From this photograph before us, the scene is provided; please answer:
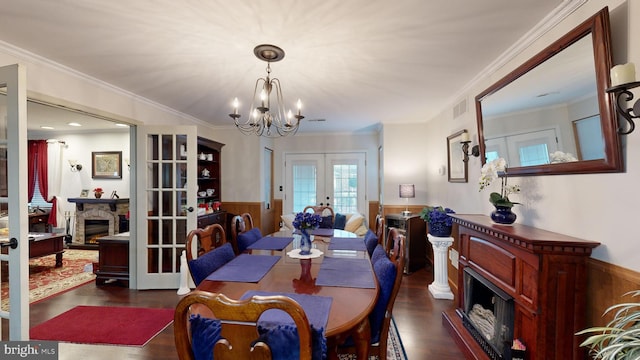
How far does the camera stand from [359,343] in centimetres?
125

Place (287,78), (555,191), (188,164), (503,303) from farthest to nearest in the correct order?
1. (188,164)
2. (287,78)
3. (503,303)
4. (555,191)

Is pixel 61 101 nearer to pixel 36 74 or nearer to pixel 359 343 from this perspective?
pixel 36 74

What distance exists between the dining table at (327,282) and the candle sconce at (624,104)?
1403mm

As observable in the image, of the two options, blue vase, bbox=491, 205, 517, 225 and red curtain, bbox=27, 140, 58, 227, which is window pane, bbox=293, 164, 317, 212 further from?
red curtain, bbox=27, 140, 58, 227

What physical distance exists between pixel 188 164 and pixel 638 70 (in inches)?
150

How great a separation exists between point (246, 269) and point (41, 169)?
20.6 feet

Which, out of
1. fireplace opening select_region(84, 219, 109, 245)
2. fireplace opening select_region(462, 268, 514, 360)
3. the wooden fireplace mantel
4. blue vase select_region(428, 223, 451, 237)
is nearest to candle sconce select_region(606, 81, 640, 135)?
the wooden fireplace mantel

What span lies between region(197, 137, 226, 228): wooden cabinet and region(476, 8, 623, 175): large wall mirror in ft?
13.1

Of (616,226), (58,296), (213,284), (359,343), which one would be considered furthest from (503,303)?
(58,296)

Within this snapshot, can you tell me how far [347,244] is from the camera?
96.1 inches

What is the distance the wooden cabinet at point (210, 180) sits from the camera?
439 cm

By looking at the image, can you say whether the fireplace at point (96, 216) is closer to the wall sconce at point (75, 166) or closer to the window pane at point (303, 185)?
the wall sconce at point (75, 166)

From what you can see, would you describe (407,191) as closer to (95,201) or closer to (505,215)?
(505,215)

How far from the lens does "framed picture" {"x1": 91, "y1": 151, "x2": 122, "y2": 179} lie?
5.26m
